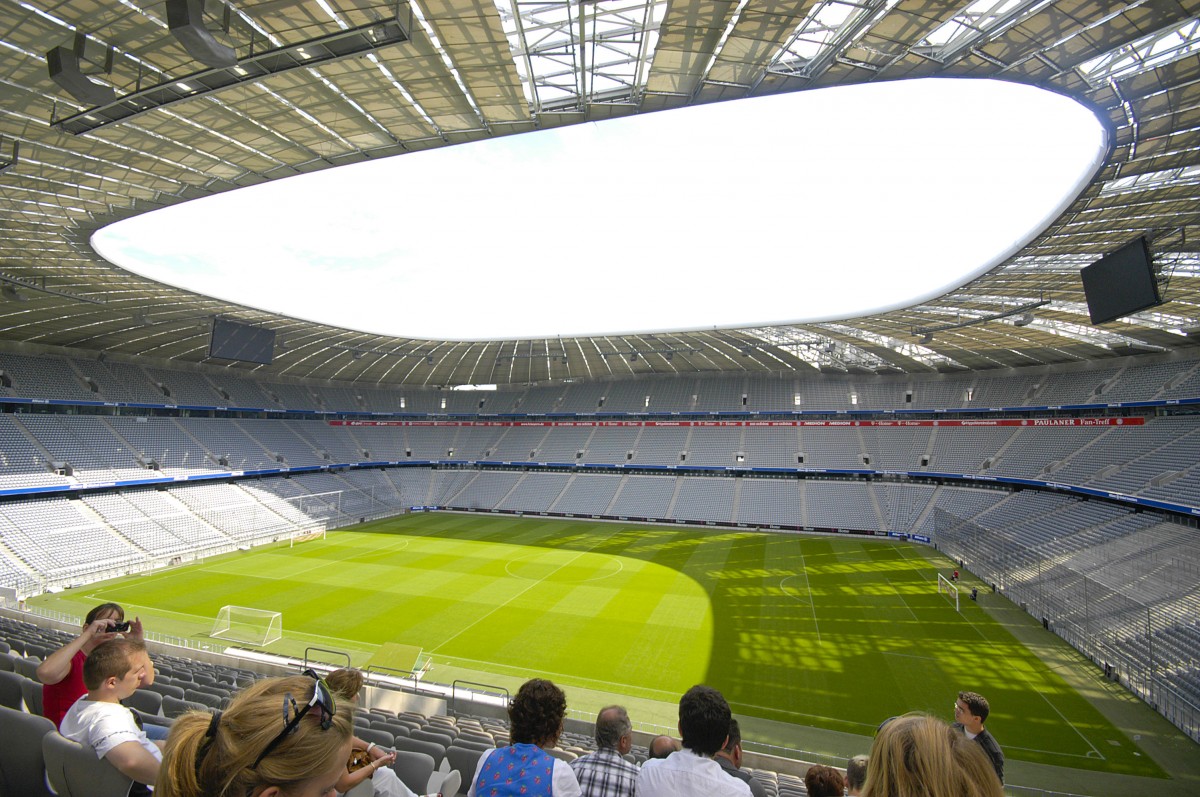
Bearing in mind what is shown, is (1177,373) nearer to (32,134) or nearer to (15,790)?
(15,790)

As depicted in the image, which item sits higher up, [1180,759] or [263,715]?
[263,715]

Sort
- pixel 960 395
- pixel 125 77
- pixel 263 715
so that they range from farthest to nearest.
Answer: pixel 960 395 → pixel 125 77 → pixel 263 715

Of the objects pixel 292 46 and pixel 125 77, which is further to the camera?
pixel 125 77

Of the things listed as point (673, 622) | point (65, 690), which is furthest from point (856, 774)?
point (673, 622)

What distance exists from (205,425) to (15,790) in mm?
46448

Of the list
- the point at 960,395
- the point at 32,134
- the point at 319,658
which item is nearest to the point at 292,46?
the point at 32,134

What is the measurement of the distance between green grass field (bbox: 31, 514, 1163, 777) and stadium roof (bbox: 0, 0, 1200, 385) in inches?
534

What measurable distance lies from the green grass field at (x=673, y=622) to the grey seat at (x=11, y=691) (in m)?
11.6

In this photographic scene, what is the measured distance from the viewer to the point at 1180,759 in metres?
12.9

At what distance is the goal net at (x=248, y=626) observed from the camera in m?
19.2

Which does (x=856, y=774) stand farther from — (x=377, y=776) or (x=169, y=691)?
(x=169, y=691)

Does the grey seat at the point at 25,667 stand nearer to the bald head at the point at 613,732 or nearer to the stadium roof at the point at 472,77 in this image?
the bald head at the point at 613,732

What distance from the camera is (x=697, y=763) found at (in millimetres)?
3164

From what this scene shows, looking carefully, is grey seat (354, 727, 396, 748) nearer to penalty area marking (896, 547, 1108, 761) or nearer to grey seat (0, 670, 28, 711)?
grey seat (0, 670, 28, 711)
